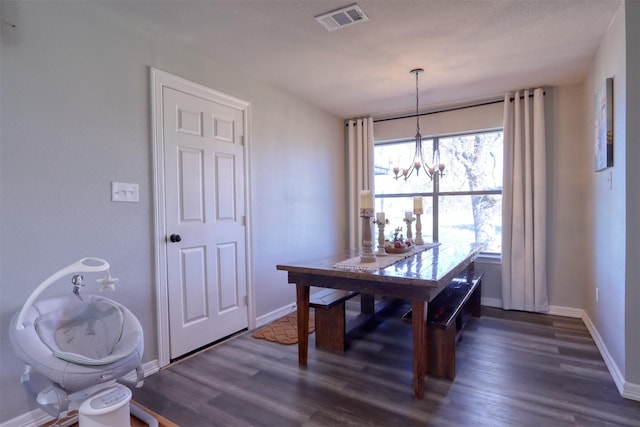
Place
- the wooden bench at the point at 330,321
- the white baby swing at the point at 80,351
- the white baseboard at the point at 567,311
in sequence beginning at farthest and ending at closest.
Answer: the white baseboard at the point at 567,311, the wooden bench at the point at 330,321, the white baby swing at the point at 80,351

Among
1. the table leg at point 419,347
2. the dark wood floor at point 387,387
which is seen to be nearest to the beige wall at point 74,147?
the dark wood floor at point 387,387

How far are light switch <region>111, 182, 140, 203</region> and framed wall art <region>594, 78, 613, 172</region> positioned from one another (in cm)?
321

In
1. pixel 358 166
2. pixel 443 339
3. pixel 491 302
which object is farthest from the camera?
pixel 358 166

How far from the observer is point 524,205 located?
144 inches

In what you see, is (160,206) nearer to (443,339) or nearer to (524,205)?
(443,339)

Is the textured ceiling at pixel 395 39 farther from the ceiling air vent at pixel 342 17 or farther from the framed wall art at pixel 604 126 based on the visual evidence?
the framed wall art at pixel 604 126

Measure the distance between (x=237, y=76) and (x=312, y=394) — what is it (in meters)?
2.63

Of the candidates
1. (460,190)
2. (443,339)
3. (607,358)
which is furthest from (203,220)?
(607,358)

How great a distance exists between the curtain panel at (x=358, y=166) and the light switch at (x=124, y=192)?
288cm

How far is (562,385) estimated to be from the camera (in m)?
2.19

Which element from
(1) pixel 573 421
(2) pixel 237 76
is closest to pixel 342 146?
(2) pixel 237 76

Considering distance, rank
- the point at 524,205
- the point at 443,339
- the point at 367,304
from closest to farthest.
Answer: the point at 443,339, the point at 367,304, the point at 524,205

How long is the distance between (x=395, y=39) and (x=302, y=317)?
213 centimetres

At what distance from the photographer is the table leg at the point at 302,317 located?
248 cm
